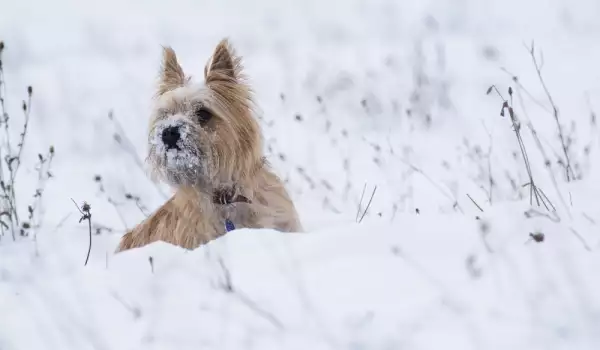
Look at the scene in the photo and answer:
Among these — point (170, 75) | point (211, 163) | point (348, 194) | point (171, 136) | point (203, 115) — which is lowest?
point (348, 194)

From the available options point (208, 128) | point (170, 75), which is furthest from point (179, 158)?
point (170, 75)

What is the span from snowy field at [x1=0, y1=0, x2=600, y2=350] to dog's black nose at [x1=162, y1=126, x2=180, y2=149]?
0.64 m

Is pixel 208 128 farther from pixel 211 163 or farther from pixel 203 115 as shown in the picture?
pixel 211 163

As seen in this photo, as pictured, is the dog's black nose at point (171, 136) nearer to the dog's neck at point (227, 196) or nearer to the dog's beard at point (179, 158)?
the dog's beard at point (179, 158)

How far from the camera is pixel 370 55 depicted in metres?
9.12

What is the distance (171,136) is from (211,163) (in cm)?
31

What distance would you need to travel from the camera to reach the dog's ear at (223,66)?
436 centimetres

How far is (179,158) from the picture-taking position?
4152mm

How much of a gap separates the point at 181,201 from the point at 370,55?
217 inches

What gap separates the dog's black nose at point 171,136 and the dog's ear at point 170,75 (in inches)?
18.8

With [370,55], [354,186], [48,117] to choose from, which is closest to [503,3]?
[370,55]

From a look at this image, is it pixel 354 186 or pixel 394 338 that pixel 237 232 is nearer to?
pixel 394 338

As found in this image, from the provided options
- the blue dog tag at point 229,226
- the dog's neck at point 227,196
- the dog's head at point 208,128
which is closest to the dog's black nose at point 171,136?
the dog's head at point 208,128

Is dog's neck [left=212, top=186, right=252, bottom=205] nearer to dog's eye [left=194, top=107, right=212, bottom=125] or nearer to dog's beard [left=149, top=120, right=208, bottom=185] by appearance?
dog's beard [left=149, top=120, right=208, bottom=185]
